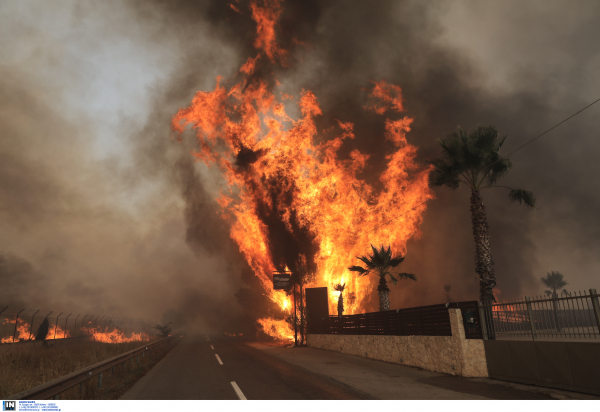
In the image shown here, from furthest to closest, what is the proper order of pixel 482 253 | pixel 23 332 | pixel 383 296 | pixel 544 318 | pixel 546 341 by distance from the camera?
pixel 23 332
pixel 383 296
pixel 482 253
pixel 544 318
pixel 546 341

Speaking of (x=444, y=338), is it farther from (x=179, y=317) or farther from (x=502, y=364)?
(x=179, y=317)

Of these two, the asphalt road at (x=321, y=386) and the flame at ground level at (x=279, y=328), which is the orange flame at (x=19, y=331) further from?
the asphalt road at (x=321, y=386)

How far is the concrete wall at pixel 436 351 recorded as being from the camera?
11242 mm

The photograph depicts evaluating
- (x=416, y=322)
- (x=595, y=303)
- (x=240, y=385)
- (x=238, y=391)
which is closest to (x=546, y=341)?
(x=595, y=303)

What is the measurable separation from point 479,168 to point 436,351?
9485mm

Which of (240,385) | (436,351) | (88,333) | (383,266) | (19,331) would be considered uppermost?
(383,266)

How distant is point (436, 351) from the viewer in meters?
12.8

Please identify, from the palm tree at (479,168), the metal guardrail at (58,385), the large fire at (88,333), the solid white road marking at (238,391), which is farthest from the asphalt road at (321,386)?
the large fire at (88,333)

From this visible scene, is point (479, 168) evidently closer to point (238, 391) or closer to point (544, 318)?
point (544, 318)

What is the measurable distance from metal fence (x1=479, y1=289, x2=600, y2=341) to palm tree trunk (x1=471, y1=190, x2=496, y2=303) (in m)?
4.88

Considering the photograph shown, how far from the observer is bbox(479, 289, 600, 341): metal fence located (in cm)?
848

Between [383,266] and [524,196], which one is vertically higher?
[524,196]

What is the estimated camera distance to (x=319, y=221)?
117 ft

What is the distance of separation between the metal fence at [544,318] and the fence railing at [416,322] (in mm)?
429
